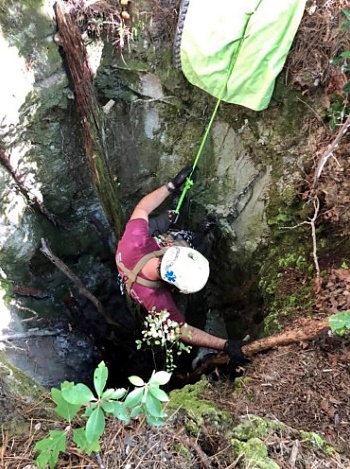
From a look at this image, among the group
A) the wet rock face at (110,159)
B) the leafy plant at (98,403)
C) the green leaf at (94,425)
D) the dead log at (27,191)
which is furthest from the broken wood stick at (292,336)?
the dead log at (27,191)

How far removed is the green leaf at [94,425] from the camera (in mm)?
1349

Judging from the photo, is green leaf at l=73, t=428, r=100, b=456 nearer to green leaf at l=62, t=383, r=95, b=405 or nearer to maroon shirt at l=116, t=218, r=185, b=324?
green leaf at l=62, t=383, r=95, b=405

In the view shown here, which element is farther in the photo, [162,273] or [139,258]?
[139,258]

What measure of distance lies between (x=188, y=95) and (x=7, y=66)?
1463 mm

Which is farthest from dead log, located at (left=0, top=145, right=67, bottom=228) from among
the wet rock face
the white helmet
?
the white helmet

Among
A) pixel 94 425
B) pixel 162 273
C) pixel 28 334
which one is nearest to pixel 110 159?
pixel 162 273

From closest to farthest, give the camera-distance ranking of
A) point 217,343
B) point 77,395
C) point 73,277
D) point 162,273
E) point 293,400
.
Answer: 1. point 77,395
2. point 293,400
3. point 162,273
4. point 217,343
5. point 73,277

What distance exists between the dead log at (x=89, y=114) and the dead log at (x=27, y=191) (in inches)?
20.3

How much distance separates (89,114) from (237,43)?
53.3 inches

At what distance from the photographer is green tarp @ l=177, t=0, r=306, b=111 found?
274cm

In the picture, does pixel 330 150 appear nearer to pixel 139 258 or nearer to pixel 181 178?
pixel 181 178

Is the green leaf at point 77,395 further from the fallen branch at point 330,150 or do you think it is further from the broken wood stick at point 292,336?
the fallen branch at point 330,150

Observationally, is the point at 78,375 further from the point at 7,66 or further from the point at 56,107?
the point at 7,66

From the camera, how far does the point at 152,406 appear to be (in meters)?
1.42
